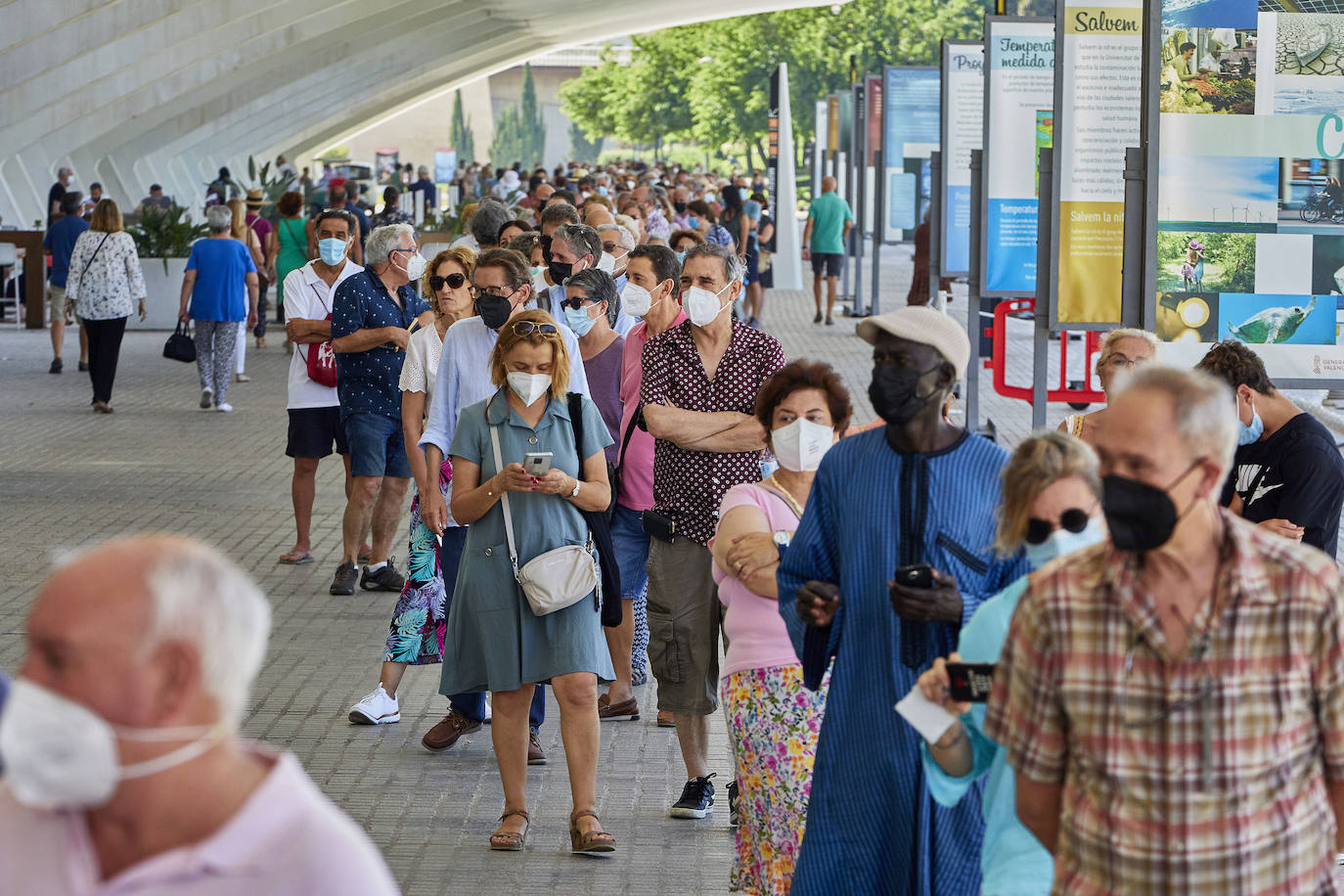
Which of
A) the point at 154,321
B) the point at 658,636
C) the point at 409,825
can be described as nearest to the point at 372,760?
the point at 409,825

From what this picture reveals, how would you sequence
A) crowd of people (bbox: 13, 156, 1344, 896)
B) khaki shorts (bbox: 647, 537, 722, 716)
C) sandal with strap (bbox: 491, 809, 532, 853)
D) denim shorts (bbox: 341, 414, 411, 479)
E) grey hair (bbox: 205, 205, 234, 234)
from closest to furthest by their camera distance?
crowd of people (bbox: 13, 156, 1344, 896), sandal with strap (bbox: 491, 809, 532, 853), khaki shorts (bbox: 647, 537, 722, 716), denim shorts (bbox: 341, 414, 411, 479), grey hair (bbox: 205, 205, 234, 234)

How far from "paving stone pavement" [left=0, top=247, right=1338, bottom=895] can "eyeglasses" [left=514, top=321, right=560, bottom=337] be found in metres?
1.69

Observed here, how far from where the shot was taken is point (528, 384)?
5.80 meters

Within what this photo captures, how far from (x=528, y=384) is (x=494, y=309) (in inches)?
42.7

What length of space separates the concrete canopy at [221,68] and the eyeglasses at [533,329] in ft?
77.9

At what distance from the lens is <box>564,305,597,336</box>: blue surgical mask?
7.68 meters

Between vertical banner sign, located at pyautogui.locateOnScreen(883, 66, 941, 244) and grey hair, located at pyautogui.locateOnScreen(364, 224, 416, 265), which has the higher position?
vertical banner sign, located at pyautogui.locateOnScreen(883, 66, 941, 244)

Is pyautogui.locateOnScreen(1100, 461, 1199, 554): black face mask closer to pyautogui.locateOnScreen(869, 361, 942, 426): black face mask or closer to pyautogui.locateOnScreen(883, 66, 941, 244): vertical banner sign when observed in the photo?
pyautogui.locateOnScreen(869, 361, 942, 426): black face mask

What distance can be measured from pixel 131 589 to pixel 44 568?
8.62 meters

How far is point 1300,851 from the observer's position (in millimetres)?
2754

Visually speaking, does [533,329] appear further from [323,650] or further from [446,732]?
[323,650]

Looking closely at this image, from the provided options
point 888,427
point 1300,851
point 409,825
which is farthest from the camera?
point 409,825

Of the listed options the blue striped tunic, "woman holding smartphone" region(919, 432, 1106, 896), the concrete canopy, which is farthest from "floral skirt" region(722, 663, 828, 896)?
the concrete canopy

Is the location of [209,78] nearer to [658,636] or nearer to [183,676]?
[658,636]
